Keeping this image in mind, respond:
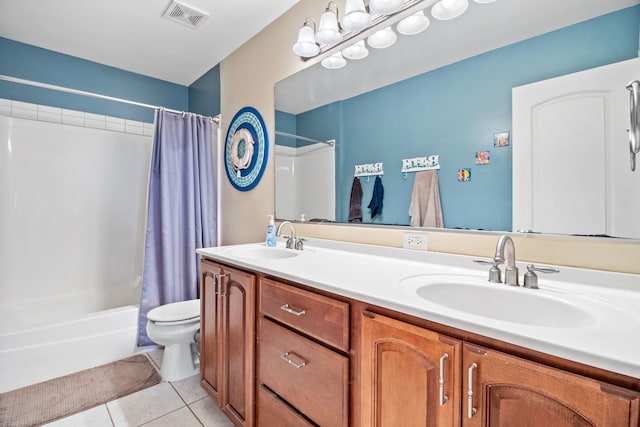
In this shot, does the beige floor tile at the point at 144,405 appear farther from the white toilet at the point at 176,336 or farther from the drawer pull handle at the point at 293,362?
the drawer pull handle at the point at 293,362

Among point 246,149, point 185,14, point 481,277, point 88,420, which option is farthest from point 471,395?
point 185,14

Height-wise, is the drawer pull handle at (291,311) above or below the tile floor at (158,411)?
above

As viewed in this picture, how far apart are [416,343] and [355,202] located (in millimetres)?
927

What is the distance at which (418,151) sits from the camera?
52.9 inches

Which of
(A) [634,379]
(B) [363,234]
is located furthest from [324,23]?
(A) [634,379]

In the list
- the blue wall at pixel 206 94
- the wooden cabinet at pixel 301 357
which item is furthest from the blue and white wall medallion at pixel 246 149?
the wooden cabinet at pixel 301 357

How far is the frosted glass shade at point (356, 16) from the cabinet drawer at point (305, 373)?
56.2 inches

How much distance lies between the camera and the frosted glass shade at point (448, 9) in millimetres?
1221

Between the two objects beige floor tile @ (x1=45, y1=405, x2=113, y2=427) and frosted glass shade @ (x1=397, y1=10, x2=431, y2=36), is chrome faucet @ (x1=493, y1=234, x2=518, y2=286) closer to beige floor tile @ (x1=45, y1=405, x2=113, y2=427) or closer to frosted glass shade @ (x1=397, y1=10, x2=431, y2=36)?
frosted glass shade @ (x1=397, y1=10, x2=431, y2=36)

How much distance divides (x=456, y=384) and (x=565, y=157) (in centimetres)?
79

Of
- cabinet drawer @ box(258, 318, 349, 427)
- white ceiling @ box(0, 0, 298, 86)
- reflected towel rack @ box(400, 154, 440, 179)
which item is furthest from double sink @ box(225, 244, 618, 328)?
white ceiling @ box(0, 0, 298, 86)

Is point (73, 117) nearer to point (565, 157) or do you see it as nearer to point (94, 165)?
point (94, 165)

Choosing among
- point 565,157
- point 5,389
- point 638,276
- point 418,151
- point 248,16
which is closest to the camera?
point 638,276

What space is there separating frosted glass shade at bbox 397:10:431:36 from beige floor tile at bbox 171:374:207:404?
2.21 metres
